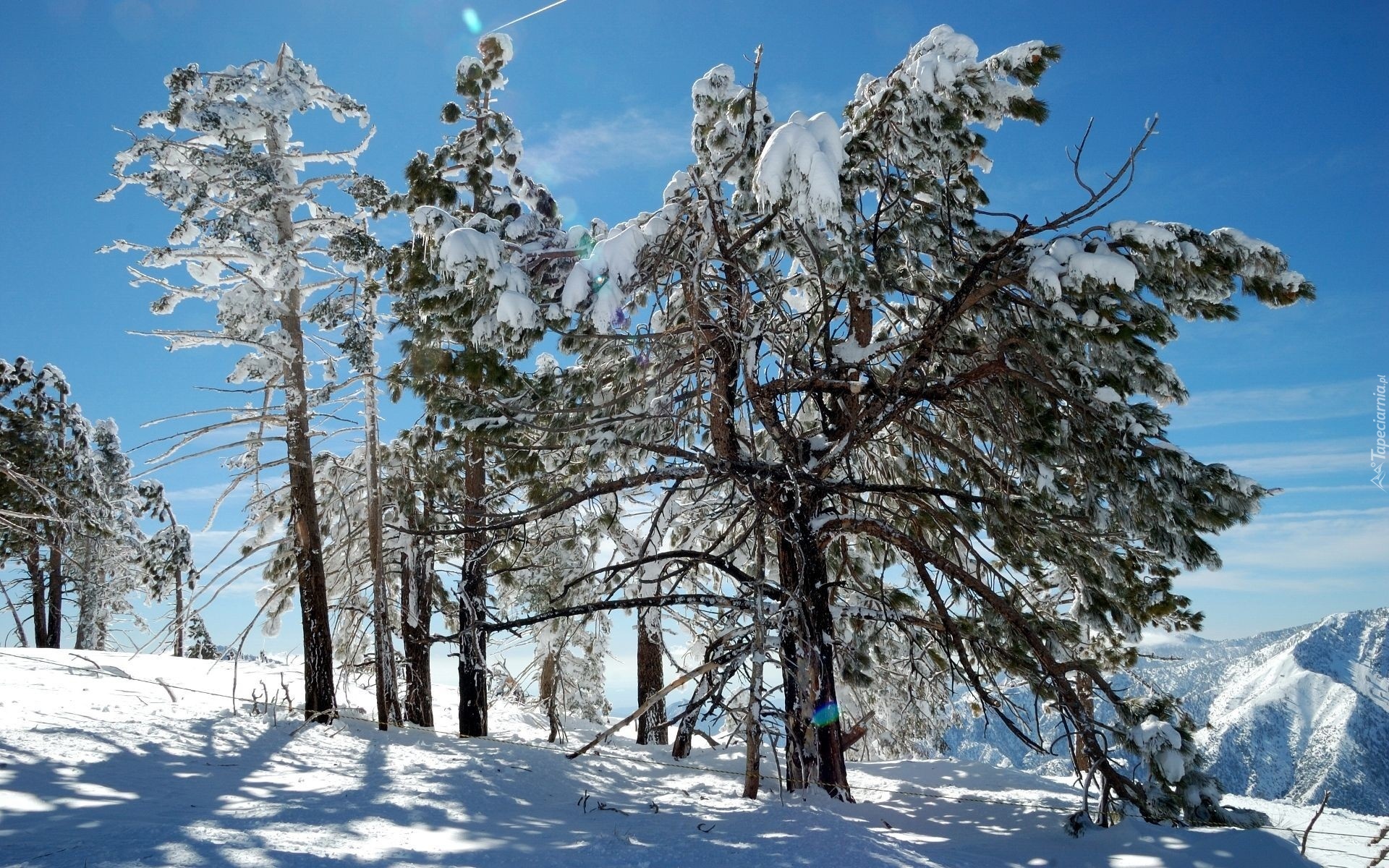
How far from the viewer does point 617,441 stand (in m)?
8.88

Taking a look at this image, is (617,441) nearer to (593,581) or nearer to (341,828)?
(593,581)

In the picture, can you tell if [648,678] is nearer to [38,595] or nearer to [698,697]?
[698,697]


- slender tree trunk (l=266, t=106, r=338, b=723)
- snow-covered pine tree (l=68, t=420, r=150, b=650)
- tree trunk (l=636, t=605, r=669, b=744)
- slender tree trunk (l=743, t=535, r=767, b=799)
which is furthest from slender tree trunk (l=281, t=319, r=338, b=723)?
snow-covered pine tree (l=68, t=420, r=150, b=650)

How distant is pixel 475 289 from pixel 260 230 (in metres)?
5.71

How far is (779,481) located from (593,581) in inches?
186

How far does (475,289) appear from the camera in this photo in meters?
7.84

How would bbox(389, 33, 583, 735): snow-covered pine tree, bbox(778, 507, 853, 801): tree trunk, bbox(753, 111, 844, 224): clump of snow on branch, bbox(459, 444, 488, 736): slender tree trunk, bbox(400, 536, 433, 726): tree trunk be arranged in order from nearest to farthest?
bbox(753, 111, 844, 224): clump of snow on branch
bbox(778, 507, 853, 801): tree trunk
bbox(389, 33, 583, 735): snow-covered pine tree
bbox(459, 444, 488, 736): slender tree trunk
bbox(400, 536, 433, 726): tree trunk

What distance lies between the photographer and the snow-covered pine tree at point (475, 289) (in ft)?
25.8

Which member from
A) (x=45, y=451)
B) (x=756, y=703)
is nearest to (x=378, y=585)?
(x=756, y=703)

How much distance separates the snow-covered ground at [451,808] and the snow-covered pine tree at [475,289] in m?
1.75

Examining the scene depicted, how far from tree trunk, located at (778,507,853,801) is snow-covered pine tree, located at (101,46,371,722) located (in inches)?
281

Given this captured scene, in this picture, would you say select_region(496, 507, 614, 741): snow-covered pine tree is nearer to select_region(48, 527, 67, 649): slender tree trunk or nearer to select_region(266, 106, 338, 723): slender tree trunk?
select_region(266, 106, 338, 723): slender tree trunk

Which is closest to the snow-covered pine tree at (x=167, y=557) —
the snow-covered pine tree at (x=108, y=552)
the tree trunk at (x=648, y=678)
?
the snow-covered pine tree at (x=108, y=552)

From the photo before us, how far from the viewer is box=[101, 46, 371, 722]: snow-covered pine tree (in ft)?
36.5
